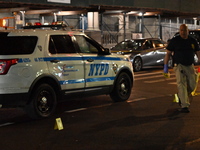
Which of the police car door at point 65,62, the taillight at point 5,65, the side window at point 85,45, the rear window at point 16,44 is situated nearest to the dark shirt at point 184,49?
the side window at point 85,45

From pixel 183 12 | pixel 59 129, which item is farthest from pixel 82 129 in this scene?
pixel 183 12

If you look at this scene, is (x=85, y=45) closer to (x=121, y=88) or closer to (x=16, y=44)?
(x=121, y=88)

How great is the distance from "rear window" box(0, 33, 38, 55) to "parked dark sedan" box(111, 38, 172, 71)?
1085 centimetres

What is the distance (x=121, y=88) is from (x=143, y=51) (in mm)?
9147

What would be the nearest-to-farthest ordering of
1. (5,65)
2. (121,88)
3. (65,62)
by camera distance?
(5,65) < (65,62) < (121,88)

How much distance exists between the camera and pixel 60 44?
29.7 ft

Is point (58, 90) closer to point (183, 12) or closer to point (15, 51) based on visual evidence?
point (15, 51)

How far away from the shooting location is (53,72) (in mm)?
8570

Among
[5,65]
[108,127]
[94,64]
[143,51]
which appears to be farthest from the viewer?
[143,51]

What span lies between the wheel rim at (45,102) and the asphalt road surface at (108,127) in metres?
0.22

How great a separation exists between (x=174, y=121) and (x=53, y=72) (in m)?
2.52

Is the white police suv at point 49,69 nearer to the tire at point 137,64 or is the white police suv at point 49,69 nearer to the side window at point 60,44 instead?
the side window at point 60,44

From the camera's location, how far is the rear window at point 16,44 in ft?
26.6

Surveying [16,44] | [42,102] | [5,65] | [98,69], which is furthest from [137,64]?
[5,65]
